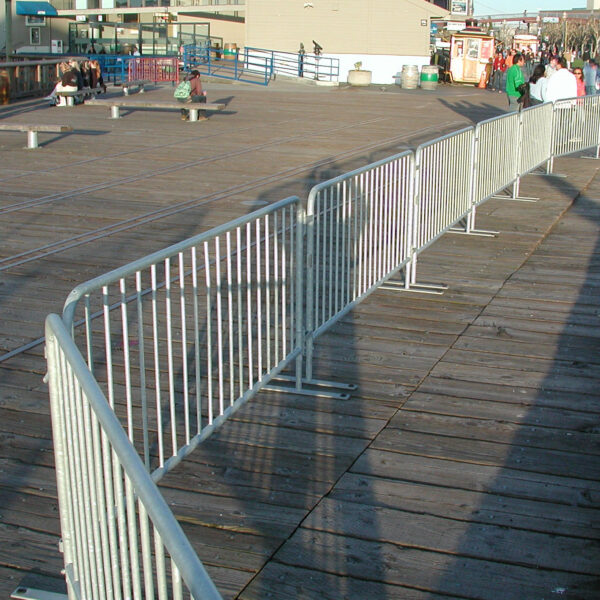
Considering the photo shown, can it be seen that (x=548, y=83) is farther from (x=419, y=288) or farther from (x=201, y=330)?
(x=201, y=330)

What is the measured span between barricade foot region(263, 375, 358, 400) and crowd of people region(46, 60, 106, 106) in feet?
67.5

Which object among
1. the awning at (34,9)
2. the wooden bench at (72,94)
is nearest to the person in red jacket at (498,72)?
the wooden bench at (72,94)

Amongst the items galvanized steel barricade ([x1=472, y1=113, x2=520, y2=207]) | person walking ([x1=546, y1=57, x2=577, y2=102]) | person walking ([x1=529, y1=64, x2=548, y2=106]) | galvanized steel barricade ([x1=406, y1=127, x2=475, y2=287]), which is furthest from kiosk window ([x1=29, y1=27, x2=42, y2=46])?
galvanized steel barricade ([x1=406, y1=127, x2=475, y2=287])

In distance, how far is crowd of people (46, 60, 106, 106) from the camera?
25188mm

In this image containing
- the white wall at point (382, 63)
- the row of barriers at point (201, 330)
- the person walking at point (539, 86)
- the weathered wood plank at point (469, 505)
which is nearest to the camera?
the row of barriers at point (201, 330)

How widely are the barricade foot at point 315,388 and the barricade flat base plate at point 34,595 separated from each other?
2429mm

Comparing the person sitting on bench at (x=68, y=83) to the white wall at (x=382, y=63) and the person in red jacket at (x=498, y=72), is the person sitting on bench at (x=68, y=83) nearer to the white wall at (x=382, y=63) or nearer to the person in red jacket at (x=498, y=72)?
the person in red jacket at (x=498, y=72)

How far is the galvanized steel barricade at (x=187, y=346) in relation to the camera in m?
4.21

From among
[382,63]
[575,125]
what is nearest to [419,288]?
[575,125]

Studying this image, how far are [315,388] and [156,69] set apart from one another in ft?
108

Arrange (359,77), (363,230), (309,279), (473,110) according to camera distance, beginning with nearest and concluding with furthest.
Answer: (309,279) → (363,230) → (473,110) → (359,77)

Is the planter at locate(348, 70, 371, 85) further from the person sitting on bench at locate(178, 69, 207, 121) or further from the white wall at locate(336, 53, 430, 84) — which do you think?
the person sitting on bench at locate(178, 69, 207, 121)

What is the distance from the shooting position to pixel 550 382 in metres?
6.18

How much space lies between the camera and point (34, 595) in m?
3.73
